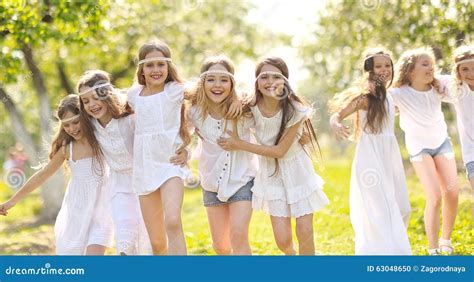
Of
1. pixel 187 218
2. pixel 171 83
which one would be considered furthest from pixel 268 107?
pixel 187 218

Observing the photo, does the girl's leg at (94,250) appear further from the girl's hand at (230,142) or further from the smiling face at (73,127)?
the girl's hand at (230,142)

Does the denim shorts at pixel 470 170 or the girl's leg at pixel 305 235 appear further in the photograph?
the denim shorts at pixel 470 170

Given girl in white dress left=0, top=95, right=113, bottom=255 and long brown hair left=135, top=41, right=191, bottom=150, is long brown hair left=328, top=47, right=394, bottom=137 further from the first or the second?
girl in white dress left=0, top=95, right=113, bottom=255

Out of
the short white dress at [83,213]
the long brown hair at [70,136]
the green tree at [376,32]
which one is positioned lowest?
the short white dress at [83,213]

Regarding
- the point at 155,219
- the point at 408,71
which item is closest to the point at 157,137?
the point at 155,219

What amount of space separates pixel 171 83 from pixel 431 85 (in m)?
2.11

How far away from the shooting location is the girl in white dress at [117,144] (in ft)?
18.6

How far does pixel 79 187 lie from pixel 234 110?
1.31m

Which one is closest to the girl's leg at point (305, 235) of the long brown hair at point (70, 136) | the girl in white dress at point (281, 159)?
the girl in white dress at point (281, 159)

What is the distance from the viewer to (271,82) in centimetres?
546

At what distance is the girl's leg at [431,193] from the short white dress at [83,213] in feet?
8.25

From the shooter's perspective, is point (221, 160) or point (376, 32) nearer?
point (221, 160)

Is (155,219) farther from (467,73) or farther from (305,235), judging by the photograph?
(467,73)
